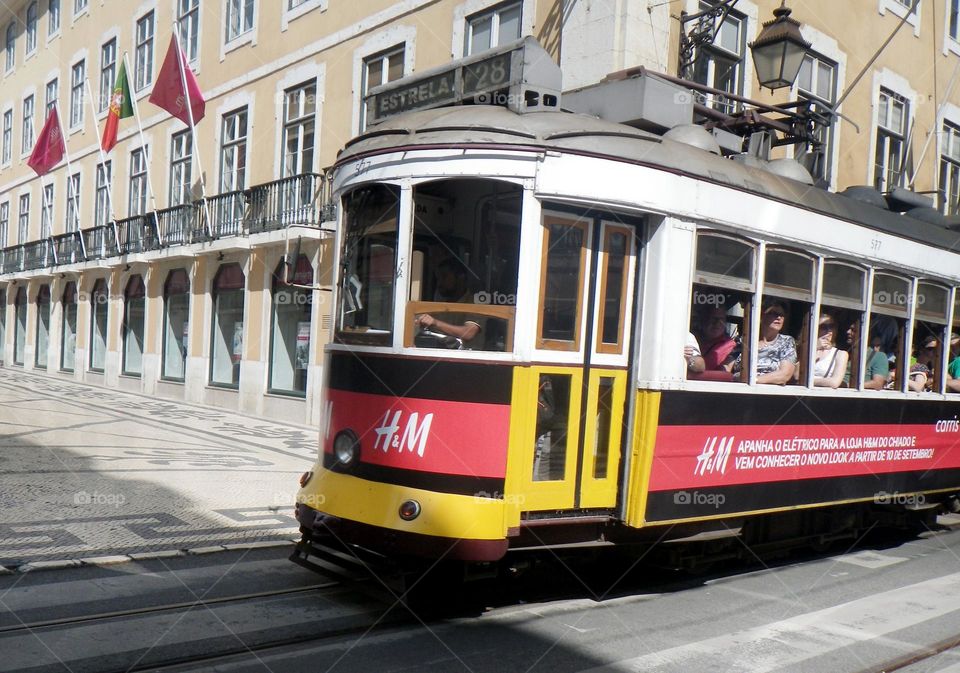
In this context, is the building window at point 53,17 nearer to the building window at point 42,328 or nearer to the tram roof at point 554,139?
the building window at point 42,328

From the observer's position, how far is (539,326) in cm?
551

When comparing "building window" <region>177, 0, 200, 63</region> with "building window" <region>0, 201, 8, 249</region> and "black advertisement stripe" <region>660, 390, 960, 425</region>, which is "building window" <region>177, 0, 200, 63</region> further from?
"black advertisement stripe" <region>660, 390, 960, 425</region>

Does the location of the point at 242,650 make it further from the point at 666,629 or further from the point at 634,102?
the point at 634,102

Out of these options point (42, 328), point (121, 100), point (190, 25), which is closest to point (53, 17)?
point (42, 328)

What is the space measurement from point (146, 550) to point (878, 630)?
5081 millimetres

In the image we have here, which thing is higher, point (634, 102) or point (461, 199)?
point (634, 102)

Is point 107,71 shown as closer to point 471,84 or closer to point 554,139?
point 471,84

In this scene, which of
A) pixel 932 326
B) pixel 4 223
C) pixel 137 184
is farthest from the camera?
pixel 4 223

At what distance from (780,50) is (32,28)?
106ft

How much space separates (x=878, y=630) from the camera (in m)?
5.93

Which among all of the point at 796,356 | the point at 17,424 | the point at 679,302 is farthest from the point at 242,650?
the point at 17,424

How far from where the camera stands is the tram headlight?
5.68m

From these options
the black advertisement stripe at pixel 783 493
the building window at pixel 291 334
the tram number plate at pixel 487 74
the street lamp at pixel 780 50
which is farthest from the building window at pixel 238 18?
the black advertisement stripe at pixel 783 493
